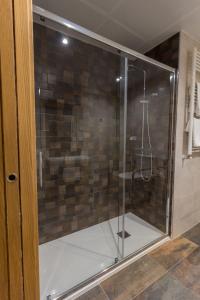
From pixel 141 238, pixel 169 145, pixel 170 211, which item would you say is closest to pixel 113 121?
pixel 169 145

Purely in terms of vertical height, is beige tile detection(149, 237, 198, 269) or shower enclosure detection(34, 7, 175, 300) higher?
shower enclosure detection(34, 7, 175, 300)

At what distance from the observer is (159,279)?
1.40 meters

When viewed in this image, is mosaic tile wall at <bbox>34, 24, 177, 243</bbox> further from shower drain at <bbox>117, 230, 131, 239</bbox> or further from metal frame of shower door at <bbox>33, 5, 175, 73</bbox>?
shower drain at <bbox>117, 230, 131, 239</bbox>

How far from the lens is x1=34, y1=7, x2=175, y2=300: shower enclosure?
1647mm

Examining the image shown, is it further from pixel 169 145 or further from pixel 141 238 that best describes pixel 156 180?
pixel 141 238

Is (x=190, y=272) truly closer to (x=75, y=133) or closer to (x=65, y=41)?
(x=75, y=133)

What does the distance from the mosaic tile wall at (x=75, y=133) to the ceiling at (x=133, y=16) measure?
0.20m

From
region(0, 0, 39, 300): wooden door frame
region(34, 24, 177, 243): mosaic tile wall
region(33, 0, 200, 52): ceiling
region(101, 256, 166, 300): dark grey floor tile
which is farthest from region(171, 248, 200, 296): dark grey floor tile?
region(33, 0, 200, 52): ceiling

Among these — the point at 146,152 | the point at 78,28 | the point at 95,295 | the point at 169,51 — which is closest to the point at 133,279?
the point at 95,295

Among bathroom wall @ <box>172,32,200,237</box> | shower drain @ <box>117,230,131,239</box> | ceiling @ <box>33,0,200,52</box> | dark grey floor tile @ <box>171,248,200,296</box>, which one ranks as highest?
ceiling @ <box>33,0,200,52</box>

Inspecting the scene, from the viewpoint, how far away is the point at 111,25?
1631 millimetres

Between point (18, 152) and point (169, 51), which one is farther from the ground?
point (169, 51)

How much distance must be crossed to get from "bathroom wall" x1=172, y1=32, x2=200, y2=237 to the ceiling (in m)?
0.22

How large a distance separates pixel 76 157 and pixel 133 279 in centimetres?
132
